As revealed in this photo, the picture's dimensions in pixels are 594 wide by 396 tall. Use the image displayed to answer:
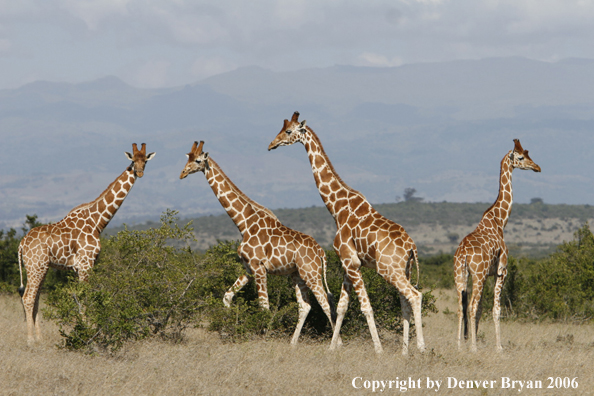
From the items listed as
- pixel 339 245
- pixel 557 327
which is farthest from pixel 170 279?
pixel 557 327

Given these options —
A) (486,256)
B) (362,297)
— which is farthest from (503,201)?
(362,297)

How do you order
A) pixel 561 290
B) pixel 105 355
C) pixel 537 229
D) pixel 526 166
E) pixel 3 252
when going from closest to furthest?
pixel 105 355 < pixel 526 166 < pixel 561 290 < pixel 3 252 < pixel 537 229

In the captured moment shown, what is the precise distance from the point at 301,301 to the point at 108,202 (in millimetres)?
4403

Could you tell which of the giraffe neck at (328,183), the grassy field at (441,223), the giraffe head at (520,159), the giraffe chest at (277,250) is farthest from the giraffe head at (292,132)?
the grassy field at (441,223)

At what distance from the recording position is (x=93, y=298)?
11.3 m

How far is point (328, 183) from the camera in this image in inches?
493

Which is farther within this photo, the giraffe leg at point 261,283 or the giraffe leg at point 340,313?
the giraffe leg at point 261,283

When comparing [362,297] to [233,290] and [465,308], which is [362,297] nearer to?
[465,308]

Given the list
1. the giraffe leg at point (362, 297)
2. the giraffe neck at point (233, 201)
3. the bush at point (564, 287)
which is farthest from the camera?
the bush at point (564, 287)

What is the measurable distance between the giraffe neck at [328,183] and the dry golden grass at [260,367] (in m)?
2.56

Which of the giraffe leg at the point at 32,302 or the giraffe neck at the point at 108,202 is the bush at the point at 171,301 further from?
the giraffe neck at the point at 108,202

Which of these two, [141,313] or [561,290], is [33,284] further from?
[561,290]

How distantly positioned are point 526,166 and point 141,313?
7.94 m

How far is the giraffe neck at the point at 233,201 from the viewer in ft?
42.3
